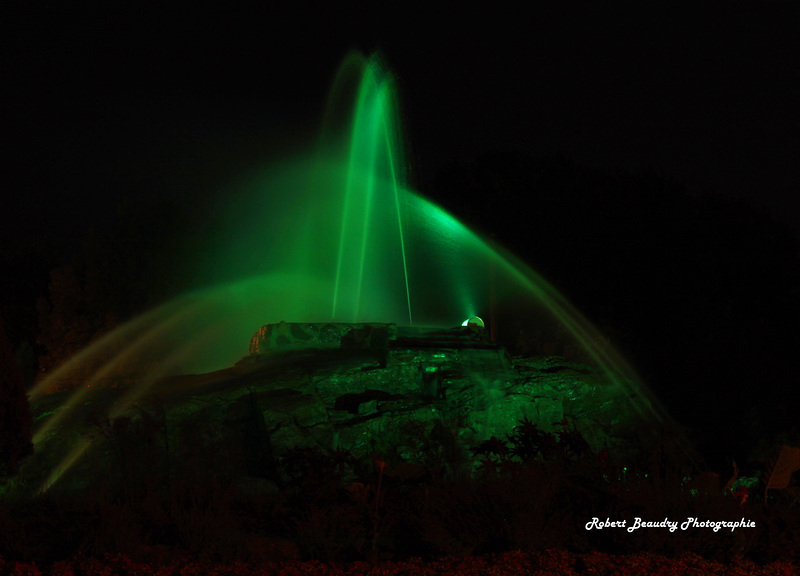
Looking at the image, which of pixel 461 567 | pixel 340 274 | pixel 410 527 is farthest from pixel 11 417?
pixel 340 274

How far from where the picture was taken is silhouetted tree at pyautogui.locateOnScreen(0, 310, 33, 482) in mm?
8797

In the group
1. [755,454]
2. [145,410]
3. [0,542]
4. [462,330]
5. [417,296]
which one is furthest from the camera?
[417,296]

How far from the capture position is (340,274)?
19.6 metres

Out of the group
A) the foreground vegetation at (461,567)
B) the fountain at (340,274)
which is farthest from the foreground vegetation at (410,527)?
the fountain at (340,274)

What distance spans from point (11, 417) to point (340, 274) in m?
11.4

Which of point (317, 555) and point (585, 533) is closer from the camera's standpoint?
point (317, 555)

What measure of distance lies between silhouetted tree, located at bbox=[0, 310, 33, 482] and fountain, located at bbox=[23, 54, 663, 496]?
1658 mm

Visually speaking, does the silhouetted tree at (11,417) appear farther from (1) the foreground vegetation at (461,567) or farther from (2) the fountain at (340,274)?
(1) the foreground vegetation at (461,567)

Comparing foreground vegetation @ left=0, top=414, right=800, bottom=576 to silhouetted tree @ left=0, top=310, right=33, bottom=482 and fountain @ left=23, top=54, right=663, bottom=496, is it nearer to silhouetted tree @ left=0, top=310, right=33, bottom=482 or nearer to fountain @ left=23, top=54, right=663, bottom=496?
silhouetted tree @ left=0, top=310, right=33, bottom=482

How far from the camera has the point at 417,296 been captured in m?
29.0

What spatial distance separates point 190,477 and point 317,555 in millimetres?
2121

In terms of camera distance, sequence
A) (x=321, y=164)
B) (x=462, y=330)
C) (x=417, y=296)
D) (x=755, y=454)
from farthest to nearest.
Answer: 1. (x=417, y=296)
2. (x=321, y=164)
3. (x=462, y=330)
4. (x=755, y=454)

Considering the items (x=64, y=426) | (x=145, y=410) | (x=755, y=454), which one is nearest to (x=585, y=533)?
(x=145, y=410)

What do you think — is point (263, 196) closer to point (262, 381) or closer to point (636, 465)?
point (262, 381)
